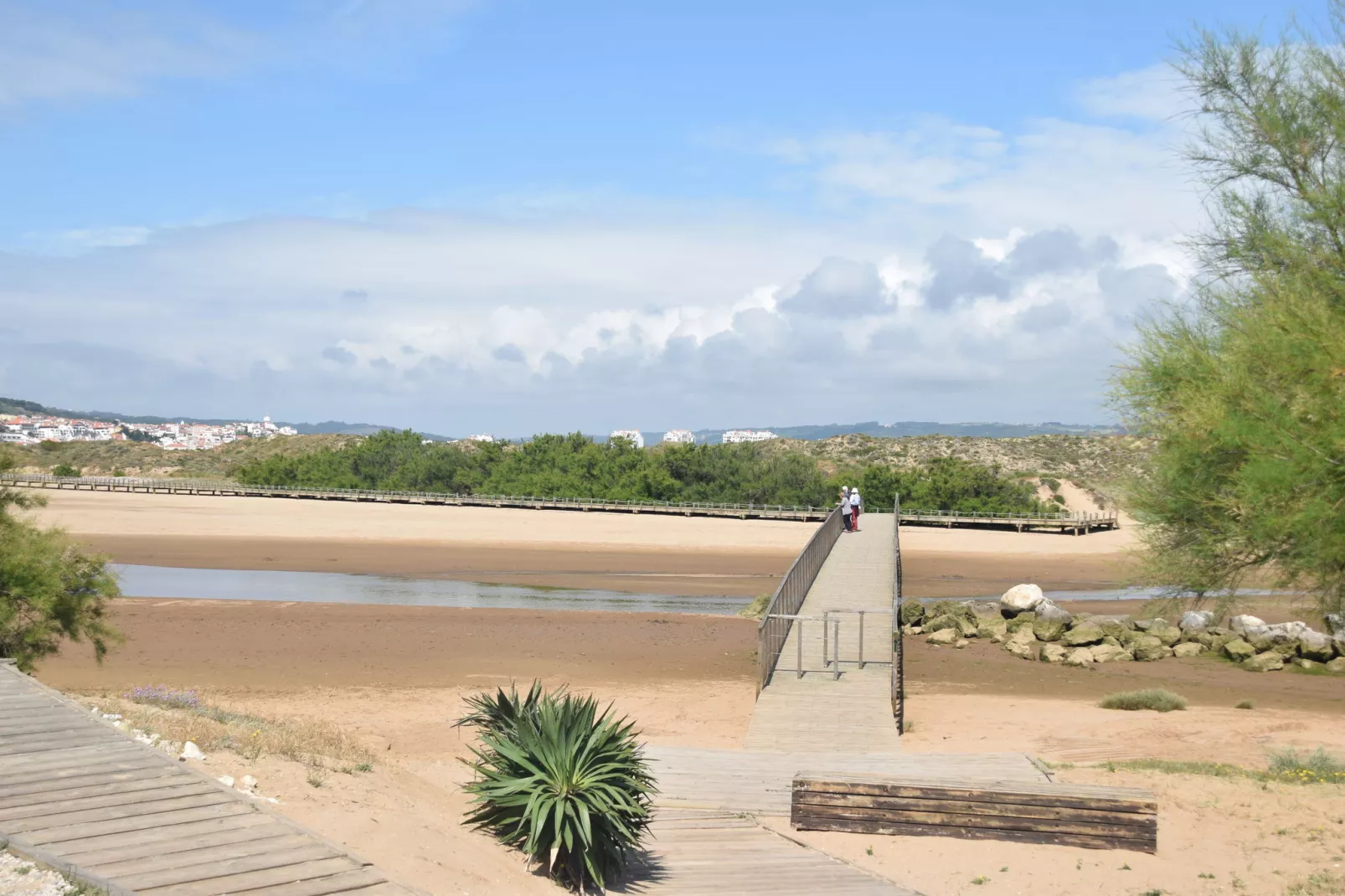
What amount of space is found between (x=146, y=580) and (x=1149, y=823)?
107 ft

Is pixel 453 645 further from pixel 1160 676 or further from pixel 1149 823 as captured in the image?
pixel 1149 823

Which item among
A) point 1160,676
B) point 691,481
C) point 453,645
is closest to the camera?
point 1160,676

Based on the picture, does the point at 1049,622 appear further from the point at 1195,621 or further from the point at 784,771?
the point at 784,771

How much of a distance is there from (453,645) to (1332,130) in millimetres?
17437

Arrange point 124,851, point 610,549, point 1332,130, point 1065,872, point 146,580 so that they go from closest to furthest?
point 124,851
point 1065,872
point 1332,130
point 146,580
point 610,549

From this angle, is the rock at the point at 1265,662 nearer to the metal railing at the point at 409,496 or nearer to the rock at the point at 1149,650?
the rock at the point at 1149,650

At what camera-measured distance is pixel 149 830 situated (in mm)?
6406

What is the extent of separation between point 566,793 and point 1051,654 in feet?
53.3

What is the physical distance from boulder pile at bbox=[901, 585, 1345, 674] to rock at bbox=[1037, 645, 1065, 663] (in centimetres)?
2

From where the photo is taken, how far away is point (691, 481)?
68.4m

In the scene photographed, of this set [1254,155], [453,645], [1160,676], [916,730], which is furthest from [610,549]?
[1254,155]

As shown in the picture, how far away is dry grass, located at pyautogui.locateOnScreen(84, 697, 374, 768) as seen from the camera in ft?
28.2

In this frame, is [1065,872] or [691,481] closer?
[1065,872]

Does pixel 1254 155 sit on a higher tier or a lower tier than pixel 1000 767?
higher
